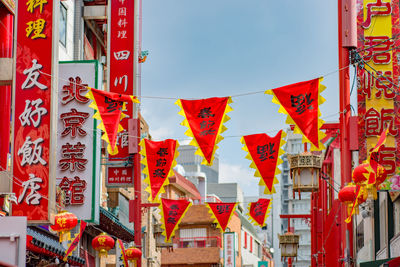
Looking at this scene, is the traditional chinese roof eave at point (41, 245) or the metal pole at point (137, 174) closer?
the traditional chinese roof eave at point (41, 245)

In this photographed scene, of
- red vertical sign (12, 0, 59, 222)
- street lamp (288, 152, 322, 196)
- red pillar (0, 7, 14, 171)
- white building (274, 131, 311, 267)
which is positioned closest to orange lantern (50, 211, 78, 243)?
red vertical sign (12, 0, 59, 222)

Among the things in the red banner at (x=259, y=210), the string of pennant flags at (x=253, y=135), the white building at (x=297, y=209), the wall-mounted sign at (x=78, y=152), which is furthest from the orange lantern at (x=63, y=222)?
the white building at (x=297, y=209)

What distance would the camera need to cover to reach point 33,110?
16.1 metres

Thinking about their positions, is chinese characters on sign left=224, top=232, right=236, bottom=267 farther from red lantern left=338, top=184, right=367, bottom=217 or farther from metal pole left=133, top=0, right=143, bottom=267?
red lantern left=338, top=184, right=367, bottom=217

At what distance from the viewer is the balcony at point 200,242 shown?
209ft

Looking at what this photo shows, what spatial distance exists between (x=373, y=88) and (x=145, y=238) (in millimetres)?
33541

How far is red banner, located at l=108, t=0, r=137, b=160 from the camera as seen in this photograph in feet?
86.1

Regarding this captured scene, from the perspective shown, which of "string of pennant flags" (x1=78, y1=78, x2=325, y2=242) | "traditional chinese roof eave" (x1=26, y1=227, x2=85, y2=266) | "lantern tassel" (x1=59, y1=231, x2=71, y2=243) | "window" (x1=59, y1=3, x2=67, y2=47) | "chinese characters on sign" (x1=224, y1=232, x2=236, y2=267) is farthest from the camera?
"chinese characters on sign" (x1=224, y1=232, x2=236, y2=267)

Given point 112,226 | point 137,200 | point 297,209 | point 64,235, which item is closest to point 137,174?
point 137,200

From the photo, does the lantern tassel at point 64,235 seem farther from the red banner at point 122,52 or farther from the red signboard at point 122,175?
the red banner at point 122,52

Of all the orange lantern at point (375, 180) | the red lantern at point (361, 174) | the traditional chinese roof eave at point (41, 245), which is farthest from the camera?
the traditional chinese roof eave at point (41, 245)

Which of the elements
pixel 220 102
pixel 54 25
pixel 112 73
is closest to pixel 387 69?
pixel 220 102

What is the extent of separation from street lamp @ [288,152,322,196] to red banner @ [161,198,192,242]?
13.2 feet

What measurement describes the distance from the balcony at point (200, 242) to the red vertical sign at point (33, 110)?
160ft
